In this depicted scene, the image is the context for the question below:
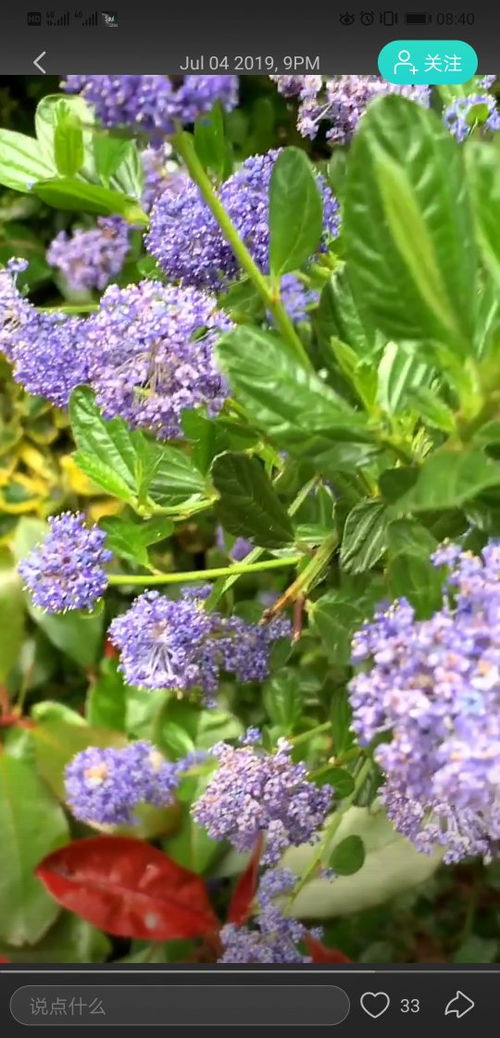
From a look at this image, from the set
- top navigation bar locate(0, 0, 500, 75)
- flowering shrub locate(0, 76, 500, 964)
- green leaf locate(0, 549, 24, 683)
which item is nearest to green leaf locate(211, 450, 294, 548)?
flowering shrub locate(0, 76, 500, 964)

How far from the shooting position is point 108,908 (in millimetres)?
640

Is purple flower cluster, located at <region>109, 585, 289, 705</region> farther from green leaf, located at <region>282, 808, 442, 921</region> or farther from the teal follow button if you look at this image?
the teal follow button

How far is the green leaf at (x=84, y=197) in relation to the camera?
14.3 inches

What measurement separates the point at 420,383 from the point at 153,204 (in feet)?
0.60

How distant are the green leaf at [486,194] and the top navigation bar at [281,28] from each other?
0.82 ft

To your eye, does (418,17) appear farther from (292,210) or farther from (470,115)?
(292,210)

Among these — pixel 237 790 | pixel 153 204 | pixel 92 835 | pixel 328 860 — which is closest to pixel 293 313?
pixel 153 204

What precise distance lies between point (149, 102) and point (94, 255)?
0.20 meters

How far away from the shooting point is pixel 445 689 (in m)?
0.25

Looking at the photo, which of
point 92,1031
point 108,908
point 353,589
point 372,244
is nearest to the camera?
point 372,244

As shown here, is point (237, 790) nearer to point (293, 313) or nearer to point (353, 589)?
point (353, 589)

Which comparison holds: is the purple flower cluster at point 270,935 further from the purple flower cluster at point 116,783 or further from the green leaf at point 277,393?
the green leaf at point 277,393

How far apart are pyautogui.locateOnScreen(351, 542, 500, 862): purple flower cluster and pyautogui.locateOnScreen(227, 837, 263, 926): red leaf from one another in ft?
1.09

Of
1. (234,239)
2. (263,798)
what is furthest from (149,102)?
(263,798)
